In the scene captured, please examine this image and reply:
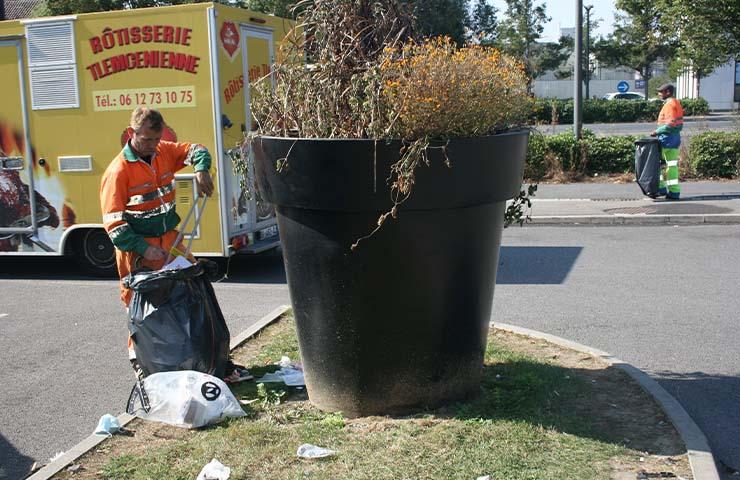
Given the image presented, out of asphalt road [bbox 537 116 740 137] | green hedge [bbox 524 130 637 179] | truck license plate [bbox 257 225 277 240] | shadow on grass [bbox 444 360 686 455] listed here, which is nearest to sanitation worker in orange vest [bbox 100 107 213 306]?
shadow on grass [bbox 444 360 686 455]

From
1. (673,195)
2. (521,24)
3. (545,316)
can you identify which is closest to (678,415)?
(545,316)

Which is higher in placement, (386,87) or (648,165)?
(386,87)

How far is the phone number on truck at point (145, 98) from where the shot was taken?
28.5 ft

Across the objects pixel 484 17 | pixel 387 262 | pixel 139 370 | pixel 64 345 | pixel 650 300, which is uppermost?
pixel 484 17

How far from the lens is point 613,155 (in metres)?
16.1

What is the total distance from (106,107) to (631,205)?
26.5 ft

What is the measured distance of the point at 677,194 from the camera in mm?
13172

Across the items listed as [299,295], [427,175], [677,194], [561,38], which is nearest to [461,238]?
[427,175]

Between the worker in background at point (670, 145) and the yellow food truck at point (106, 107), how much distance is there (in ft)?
22.9

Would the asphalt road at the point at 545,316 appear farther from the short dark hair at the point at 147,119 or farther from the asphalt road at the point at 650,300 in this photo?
the short dark hair at the point at 147,119

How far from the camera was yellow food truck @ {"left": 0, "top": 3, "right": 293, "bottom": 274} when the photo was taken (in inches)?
340

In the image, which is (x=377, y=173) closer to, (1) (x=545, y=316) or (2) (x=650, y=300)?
(1) (x=545, y=316)

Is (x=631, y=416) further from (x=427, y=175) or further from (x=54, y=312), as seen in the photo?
(x=54, y=312)

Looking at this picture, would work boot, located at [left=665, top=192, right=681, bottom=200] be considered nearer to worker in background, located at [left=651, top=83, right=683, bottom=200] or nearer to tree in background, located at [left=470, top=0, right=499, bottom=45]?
worker in background, located at [left=651, top=83, right=683, bottom=200]
